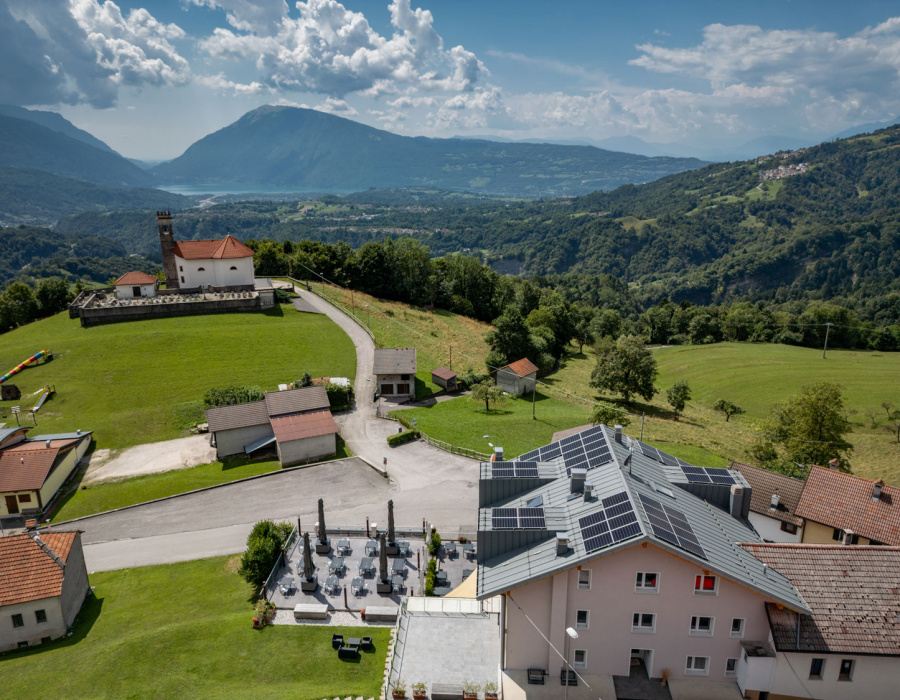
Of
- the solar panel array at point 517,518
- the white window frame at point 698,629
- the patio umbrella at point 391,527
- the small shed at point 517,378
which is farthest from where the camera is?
the small shed at point 517,378

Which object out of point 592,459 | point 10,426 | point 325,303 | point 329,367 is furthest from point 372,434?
point 325,303

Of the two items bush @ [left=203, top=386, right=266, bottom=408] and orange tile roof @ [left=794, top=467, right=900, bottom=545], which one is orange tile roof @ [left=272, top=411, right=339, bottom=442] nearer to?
bush @ [left=203, top=386, right=266, bottom=408]

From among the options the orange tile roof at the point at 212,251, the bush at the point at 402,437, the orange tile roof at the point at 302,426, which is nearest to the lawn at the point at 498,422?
the bush at the point at 402,437

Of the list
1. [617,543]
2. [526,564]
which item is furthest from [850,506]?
[526,564]

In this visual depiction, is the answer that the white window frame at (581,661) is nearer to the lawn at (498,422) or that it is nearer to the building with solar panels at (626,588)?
the building with solar panels at (626,588)

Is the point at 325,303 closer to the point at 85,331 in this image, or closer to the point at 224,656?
the point at 85,331

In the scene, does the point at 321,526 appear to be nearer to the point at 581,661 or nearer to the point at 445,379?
the point at 581,661
